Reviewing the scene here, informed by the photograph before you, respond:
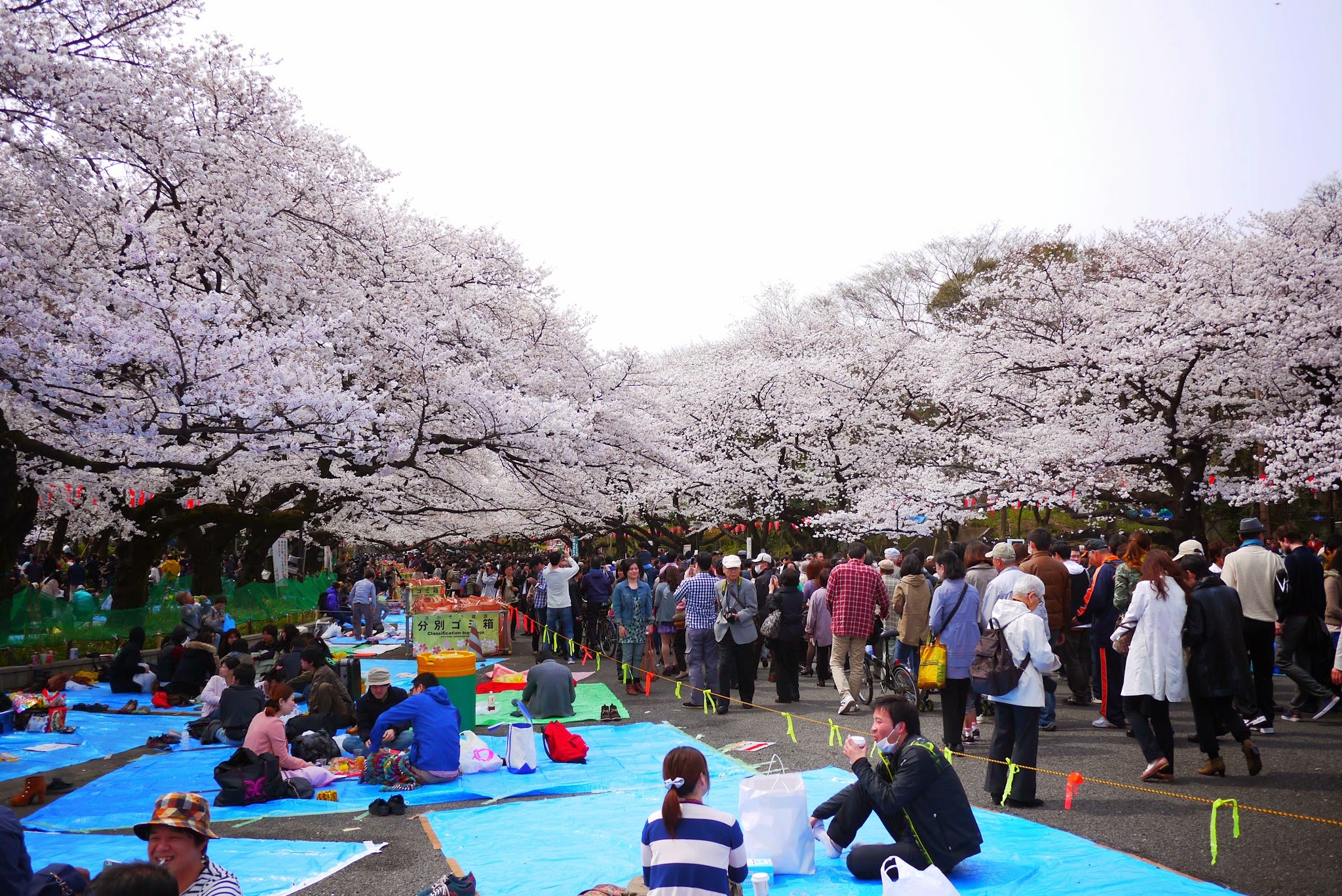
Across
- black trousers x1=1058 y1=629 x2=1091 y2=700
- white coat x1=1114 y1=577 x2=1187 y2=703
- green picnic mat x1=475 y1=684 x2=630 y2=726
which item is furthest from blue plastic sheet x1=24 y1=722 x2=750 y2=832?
black trousers x1=1058 y1=629 x2=1091 y2=700

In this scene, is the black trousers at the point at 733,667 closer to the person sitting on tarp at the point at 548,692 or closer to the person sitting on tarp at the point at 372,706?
the person sitting on tarp at the point at 548,692

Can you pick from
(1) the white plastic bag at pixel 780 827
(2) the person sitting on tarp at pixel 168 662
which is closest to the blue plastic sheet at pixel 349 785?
(1) the white plastic bag at pixel 780 827

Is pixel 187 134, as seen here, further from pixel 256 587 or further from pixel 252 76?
pixel 256 587

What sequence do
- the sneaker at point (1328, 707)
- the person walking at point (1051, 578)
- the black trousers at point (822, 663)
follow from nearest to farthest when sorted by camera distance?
the sneaker at point (1328, 707)
the person walking at point (1051, 578)
the black trousers at point (822, 663)

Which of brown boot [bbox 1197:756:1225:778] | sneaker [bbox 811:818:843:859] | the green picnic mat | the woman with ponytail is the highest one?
the woman with ponytail

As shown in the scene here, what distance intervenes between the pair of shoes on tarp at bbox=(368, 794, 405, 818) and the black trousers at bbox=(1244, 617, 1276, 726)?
7.71 metres

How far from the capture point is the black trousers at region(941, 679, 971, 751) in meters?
8.28

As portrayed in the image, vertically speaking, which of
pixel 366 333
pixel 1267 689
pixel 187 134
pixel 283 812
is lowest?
pixel 283 812

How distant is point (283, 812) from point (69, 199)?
28.7 ft

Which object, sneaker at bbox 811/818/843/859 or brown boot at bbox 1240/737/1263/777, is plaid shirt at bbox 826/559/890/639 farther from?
sneaker at bbox 811/818/843/859

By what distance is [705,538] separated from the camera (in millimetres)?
36531

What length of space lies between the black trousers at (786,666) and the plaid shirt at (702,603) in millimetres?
882

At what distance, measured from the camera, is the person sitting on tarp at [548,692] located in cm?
1145

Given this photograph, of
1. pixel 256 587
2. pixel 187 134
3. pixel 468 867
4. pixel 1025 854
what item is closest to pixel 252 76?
pixel 187 134
